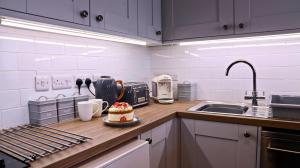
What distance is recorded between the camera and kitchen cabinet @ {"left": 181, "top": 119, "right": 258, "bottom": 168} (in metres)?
1.39

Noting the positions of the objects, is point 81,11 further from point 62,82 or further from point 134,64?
point 134,64

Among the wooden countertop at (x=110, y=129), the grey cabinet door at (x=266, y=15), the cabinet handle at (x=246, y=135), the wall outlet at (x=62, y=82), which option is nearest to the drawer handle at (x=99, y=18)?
the wall outlet at (x=62, y=82)

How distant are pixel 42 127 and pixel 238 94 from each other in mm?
1521

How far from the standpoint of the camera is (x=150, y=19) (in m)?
1.80

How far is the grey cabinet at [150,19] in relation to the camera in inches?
66.3

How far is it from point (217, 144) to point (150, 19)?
3.49 feet

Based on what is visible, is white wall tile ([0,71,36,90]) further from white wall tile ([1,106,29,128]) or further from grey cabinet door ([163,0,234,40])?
grey cabinet door ([163,0,234,40])

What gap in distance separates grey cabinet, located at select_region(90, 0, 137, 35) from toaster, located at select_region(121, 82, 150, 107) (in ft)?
1.32

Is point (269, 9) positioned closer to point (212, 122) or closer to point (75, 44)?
point (212, 122)

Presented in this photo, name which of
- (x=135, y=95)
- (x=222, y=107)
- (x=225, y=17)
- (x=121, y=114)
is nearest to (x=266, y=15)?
(x=225, y=17)

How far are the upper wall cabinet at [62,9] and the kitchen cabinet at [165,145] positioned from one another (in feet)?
2.35

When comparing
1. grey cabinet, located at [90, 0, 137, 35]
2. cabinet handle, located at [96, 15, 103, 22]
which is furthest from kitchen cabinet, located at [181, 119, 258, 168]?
cabinet handle, located at [96, 15, 103, 22]

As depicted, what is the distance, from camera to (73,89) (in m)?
1.55

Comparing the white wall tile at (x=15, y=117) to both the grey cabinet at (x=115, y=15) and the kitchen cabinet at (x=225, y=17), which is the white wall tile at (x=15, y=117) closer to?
the grey cabinet at (x=115, y=15)
